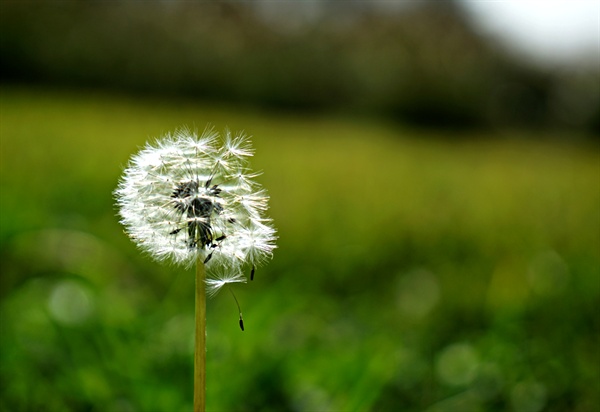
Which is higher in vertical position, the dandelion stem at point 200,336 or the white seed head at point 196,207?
the white seed head at point 196,207

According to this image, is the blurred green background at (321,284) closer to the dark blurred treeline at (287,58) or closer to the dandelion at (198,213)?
the dandelion at (198,213)

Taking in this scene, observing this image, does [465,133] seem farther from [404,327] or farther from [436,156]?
[404,327]

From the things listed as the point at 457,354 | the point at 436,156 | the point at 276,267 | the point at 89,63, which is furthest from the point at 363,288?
the point at 89,63

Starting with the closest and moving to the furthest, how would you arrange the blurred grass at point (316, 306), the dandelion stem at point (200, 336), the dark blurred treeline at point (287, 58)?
the dandelion stem at point (200, 336)
the blurred grass at point (316, 306)
the dark blurred treeline at point (287, 58)

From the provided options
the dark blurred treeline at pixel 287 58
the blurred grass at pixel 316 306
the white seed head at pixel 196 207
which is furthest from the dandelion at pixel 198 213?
the dark blurred treeline at pixel 287 58

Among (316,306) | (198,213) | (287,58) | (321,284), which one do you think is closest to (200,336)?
(198,213)

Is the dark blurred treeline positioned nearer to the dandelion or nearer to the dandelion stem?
the dandelion

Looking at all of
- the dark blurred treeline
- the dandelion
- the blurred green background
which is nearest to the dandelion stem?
the dandelion

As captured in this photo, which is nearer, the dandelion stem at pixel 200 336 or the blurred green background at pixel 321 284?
the dandelion stem at pixel 200 336
